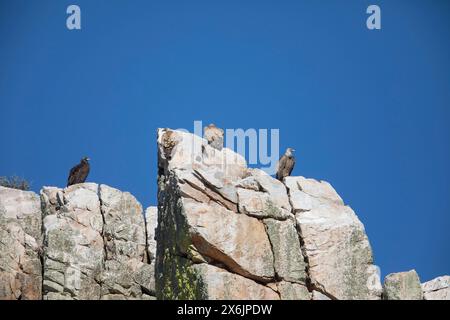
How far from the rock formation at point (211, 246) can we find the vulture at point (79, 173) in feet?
9.42

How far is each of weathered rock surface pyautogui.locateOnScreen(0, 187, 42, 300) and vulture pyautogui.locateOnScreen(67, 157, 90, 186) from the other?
198cm

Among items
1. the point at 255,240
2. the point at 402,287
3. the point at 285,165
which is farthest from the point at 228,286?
the point at 285,165

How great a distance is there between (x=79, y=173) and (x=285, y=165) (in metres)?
12.7

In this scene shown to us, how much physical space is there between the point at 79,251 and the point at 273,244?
11925 mm

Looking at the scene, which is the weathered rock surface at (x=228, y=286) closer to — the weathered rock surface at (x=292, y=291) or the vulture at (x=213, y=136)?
the weathered rock surface at (x=292, y=291)

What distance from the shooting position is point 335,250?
46.8 metres

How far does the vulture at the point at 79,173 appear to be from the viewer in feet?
195

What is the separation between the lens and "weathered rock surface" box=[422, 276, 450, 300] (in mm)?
48466

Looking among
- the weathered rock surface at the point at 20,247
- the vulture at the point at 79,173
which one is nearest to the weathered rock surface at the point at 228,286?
the weathered rock surface at the point at 20,247

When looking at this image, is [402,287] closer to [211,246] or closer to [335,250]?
[335,250]
